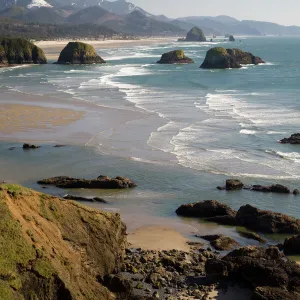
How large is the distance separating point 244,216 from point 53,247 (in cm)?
958

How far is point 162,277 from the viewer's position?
15102 mm

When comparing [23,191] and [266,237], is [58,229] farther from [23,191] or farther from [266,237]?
[266,237]

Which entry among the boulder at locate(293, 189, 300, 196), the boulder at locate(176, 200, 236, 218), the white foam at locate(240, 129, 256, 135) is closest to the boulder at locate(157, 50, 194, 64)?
the white foam at locate(240, 129, 256, 135)

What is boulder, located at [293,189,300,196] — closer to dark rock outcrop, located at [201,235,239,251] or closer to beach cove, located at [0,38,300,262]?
beach cove, located at [0,38,300,262]

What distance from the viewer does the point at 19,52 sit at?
108 m

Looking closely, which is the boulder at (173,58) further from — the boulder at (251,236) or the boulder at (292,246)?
the boulder at (292,246)

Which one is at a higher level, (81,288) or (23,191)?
(23,191)

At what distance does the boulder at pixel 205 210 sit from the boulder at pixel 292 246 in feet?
11.7

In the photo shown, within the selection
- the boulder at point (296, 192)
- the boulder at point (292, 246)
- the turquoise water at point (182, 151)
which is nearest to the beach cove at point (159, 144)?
the turquoise water at point (182, 151)

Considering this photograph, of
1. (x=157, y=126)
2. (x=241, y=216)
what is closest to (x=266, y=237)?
Answer: (x=241, y=216)

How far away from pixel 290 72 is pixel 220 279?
73873mm

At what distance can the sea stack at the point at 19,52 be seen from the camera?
106 metres

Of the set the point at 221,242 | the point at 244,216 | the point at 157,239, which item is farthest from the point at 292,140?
the point at 157,239

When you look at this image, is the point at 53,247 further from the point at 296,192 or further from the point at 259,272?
the point at 296,192
